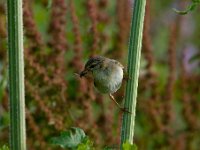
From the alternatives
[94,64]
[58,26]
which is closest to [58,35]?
[58,26]

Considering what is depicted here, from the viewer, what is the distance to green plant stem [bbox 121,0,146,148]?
161 centimetres

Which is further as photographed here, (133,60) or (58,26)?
(58,26)

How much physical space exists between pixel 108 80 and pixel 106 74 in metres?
0.02

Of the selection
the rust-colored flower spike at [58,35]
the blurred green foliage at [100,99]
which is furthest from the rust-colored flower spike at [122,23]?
the rust-colored flower spike at [58,35]

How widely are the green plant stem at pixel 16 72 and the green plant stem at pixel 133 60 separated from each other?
30 cm

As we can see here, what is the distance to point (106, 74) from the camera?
5.68 feet

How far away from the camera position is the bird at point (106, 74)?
171cm

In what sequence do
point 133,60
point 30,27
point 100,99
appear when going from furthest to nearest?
point 100,99, point 30,27, point 133,60

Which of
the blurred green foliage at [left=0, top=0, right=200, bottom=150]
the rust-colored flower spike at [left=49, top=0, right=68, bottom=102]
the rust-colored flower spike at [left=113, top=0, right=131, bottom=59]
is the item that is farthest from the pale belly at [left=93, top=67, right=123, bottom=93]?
the rust-colored flower spike at [left=113, top=0, right=131, bottom=59]

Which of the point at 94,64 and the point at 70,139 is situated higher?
the point at 94,64

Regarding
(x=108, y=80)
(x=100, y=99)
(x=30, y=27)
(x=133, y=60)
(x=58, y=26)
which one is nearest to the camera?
(x=133, y=60)

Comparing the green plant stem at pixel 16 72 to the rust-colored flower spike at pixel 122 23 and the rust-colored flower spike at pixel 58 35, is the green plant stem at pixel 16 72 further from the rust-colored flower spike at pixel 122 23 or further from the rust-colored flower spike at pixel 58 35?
the rust-colored flower spike at pixel 122 23

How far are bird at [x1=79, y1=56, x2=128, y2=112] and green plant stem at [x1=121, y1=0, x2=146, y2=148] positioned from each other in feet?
0.18

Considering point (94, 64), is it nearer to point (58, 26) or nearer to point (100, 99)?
point (58, 26)
